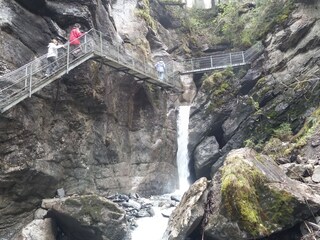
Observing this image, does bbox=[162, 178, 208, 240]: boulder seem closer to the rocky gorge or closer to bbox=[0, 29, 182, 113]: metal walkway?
the rocky gorge

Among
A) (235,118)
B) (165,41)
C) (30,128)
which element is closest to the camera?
(30,128)

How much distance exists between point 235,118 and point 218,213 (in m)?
11.2

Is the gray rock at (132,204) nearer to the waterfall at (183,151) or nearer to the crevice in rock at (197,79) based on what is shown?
the waterfall at (183,151)

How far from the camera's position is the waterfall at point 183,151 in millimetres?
20736

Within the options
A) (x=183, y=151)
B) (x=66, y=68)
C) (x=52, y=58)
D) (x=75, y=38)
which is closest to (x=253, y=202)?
(x=66, y=68)

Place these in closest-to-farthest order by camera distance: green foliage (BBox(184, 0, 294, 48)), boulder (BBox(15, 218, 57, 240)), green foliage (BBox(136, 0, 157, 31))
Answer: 1. boulder (BBox(15, 218, 57, 240))
2. green foliage (BBox(184, 0, 294, 48))
3. green foliage (BBox(136, 0, 157, 31))

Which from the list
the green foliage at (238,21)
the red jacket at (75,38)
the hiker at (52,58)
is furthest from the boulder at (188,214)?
the green foliage at (238,21)

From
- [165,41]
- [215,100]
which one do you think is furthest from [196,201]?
[165,41]

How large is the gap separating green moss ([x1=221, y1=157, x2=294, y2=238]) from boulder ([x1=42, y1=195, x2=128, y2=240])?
13.2ft

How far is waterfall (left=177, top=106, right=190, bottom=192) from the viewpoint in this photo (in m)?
20.7

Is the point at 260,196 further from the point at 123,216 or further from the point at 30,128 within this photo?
the point at 30,128

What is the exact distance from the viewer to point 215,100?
68.6 ft

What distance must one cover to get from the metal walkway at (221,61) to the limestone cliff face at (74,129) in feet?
18.5

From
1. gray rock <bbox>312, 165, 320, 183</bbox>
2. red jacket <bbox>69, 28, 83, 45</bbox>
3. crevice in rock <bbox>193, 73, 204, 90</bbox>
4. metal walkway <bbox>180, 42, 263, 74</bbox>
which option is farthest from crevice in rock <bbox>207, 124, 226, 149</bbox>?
red jacket <bbox>69, 28, 83, 45</bbox>
